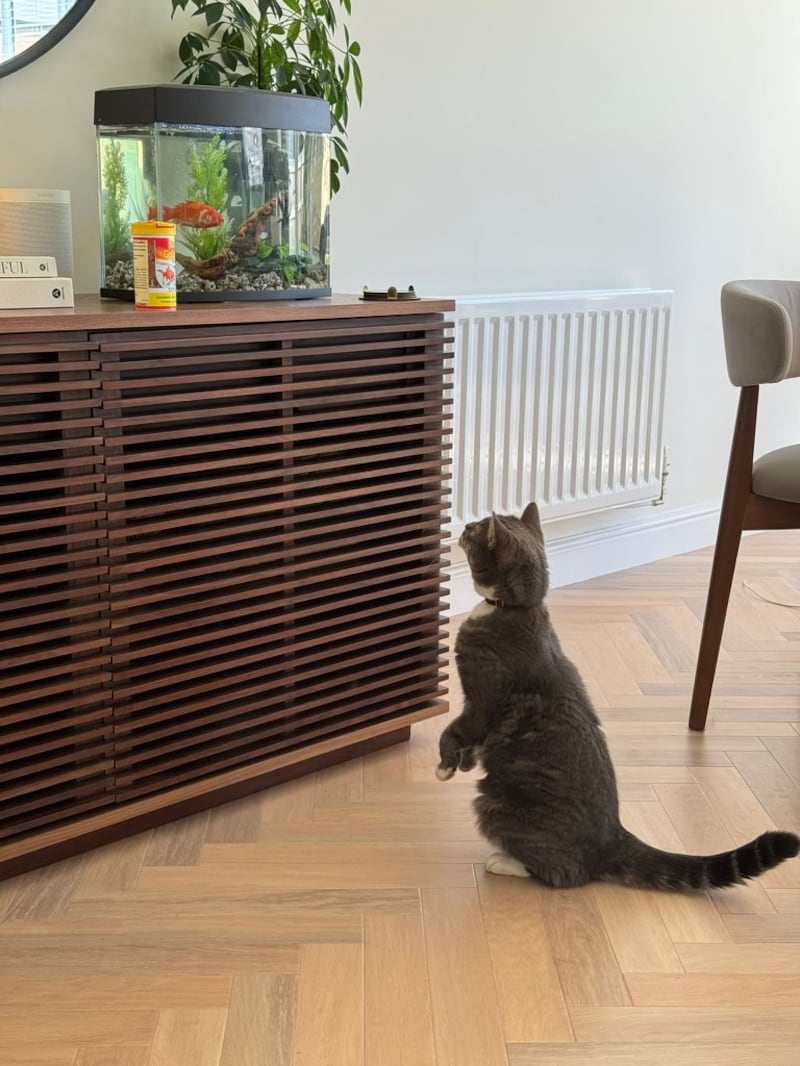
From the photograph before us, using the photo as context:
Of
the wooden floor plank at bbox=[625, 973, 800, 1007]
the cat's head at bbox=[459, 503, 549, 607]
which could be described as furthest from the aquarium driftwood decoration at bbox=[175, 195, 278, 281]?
the wooden floor plank at bbox=[625, 973, 800, 1007]

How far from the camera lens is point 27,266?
1.84 metres

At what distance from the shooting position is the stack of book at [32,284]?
1772 millimetres

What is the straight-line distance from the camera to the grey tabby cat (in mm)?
1792

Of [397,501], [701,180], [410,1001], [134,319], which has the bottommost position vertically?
[410,1001]

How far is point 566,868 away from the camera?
1812mm

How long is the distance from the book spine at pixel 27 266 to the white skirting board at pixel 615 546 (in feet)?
4.63

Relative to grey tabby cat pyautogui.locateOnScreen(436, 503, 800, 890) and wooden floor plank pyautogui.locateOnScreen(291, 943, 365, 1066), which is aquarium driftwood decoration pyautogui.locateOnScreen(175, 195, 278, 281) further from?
wooden floor plank pyautogui.locateOnScreen(291, 943, 365, 1066)

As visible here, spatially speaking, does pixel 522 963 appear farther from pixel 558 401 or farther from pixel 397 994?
pixel 558 401

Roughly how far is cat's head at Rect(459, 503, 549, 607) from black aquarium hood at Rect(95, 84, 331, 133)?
777mm

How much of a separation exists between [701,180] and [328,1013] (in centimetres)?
275

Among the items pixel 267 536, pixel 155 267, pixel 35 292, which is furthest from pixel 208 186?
pixel 267 536

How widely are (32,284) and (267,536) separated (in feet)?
1.77

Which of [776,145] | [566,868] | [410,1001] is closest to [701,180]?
[776,145]

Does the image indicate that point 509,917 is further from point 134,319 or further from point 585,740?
point 134,319
